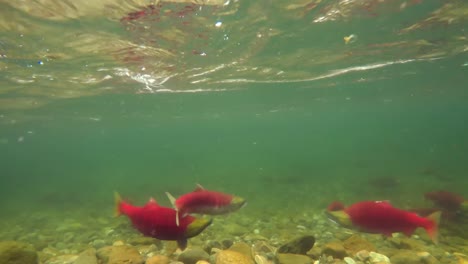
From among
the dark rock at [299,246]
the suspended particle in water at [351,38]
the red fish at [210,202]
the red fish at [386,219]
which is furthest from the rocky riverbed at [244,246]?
the suspended particle in water at [351,38]

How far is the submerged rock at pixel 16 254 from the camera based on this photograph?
17.8ft

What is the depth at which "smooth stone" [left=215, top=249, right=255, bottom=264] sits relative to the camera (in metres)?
5.18

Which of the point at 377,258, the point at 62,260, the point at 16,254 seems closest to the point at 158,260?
the point at 16,254

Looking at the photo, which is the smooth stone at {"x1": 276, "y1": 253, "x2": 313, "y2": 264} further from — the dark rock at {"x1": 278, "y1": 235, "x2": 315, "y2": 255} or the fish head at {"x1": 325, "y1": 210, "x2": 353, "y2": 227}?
the fish head at {"x1": 325, "y1": 210, "x2": 353, "y2": 227}

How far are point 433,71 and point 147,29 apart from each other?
27.8m

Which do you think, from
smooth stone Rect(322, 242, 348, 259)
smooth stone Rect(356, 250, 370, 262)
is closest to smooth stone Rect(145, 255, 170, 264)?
smooth stone Rect(322, 242, 348, 259)

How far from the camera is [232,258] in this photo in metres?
5.23

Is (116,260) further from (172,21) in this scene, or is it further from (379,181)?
(379,181)

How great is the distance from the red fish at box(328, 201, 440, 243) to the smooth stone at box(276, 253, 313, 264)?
1.80 m

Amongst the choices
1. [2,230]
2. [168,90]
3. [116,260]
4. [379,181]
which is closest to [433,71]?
[379,181]

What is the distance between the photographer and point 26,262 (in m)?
5.64

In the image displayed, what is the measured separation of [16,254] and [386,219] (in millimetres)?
6423

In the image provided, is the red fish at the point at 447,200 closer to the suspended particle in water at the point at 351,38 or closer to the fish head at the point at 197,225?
the suspended particle in water at the point at 351,38

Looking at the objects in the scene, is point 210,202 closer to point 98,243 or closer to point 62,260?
point 62,260
